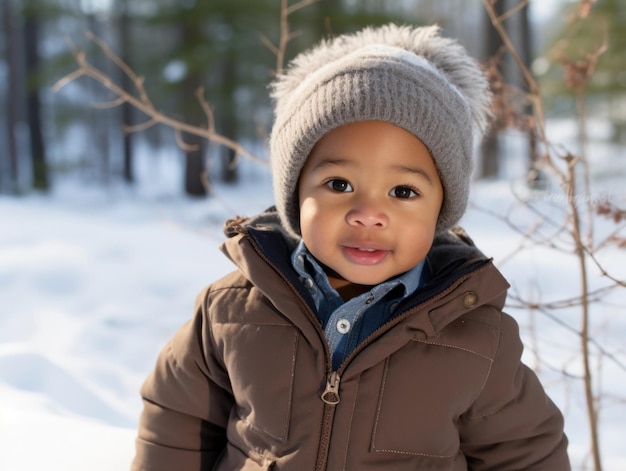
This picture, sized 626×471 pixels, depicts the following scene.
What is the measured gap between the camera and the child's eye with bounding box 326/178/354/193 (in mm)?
1463

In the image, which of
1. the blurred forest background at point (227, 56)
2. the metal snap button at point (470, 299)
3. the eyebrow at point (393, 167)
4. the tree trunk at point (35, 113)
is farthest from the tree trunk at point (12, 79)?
the metal snap button at point (470, 299)

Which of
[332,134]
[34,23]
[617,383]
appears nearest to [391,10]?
[34,23]

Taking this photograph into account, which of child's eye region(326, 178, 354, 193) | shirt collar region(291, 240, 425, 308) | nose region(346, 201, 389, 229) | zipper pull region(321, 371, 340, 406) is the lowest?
zipper pull region(321, 371, 340, 406)

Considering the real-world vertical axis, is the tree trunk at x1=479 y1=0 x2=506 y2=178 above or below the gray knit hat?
above

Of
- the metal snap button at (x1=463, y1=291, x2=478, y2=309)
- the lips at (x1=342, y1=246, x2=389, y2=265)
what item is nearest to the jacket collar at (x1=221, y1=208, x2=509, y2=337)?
the metal snap button at (x1=463, y1=291, x2=478, y2=309)

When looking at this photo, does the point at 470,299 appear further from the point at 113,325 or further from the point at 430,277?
the point at 113,325

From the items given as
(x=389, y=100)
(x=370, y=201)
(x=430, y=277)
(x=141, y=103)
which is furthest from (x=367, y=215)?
(x=141, y=103)

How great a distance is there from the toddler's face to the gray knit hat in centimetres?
3

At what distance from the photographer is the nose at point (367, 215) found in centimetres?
141

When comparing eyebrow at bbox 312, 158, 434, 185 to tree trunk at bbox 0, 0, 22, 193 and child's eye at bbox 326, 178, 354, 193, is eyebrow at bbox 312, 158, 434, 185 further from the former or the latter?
tree trunk at bbox 0, 0, 22, 193

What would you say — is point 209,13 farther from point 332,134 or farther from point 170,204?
point 332,134

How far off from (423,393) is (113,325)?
2.48 m

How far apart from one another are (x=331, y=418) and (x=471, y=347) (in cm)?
35

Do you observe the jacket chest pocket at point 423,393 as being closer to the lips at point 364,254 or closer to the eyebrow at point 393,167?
the lips at point 364,254
